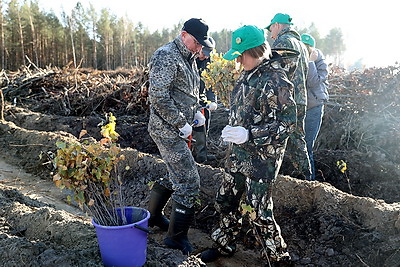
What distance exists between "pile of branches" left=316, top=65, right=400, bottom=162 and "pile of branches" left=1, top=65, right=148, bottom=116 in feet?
15.2

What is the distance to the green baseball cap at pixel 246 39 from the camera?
8.30ft

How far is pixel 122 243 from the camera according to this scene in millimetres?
2342

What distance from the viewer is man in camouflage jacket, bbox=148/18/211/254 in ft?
9.62

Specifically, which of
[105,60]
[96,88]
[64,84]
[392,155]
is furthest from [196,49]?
[105,60]

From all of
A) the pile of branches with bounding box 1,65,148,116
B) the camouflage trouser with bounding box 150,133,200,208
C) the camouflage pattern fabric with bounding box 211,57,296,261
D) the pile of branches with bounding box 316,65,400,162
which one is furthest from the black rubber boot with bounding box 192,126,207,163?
the pile of branches with bounding box 1,65,148,116

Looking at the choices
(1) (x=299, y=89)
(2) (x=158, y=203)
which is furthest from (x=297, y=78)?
(2) (x=158, y=203)

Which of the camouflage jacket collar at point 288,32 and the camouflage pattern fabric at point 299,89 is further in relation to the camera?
the camouflage jacket collar at point 288,32

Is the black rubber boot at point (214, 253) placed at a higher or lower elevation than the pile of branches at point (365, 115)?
lower

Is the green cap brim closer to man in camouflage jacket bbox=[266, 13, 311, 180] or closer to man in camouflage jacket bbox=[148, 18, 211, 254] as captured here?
man in camouflage jacket bbox=[148, 18, 211, 254]

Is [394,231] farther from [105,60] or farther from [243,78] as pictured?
[105,60]

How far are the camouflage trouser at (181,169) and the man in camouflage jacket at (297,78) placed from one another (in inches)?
57.4

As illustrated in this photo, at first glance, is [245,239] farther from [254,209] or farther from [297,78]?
[297,78]

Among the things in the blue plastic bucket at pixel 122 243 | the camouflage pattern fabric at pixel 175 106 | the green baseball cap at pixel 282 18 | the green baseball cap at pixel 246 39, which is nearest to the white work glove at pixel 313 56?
the green baseball cap at pixel 282 18

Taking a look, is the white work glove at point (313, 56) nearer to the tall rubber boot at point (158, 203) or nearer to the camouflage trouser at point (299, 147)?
the camouflage trouser at point (299, 147)
